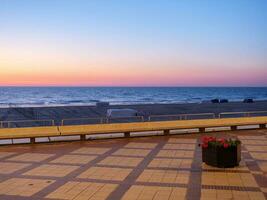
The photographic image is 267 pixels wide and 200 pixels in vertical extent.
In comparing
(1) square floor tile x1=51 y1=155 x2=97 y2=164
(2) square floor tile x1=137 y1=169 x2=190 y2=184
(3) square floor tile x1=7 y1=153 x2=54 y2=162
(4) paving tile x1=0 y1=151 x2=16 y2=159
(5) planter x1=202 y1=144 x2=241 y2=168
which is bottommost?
(4) paving tile x1=0 y1=151 x2=16 y2=159

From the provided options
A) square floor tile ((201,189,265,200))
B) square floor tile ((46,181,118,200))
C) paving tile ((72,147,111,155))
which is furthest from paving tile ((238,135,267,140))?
square floor tile ((46,181,118,200))

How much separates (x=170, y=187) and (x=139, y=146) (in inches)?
200

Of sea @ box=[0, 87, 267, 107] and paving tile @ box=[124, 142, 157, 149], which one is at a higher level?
paving tile @ box=[124, 142, 157, 149]

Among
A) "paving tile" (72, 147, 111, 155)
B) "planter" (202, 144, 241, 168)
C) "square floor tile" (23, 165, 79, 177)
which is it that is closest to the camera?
"square floor tile" (23, 165, 79, 177)

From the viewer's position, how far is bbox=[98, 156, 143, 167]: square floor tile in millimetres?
9578

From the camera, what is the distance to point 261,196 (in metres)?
6.77

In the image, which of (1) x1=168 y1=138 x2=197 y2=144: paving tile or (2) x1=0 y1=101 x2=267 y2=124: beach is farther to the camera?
(2) x1=0 y1=101 x2=267 y2=124: beach

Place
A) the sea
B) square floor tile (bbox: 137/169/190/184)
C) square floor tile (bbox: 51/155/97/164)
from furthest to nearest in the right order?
the sea, square floor tile (bbox: 51/155/97/164), square floor tile (bbox: 137/169/190/184)

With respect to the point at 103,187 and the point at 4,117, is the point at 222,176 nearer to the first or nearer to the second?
the point at 103,187

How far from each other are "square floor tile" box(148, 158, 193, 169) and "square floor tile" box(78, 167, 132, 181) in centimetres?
93

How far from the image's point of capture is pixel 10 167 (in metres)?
9.39

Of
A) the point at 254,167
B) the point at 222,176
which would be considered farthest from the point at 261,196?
the point at 254,167

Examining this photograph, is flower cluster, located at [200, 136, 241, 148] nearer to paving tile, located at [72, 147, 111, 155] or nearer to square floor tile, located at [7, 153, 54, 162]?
paving tile, located at [72, 147, 111, 155]

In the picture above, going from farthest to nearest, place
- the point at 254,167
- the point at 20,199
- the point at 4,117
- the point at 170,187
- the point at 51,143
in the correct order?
1. the point at 4,117
2. the point at 51,143
3. the point at 254,167
4. the point at 170,187
5. the point at 20,199
